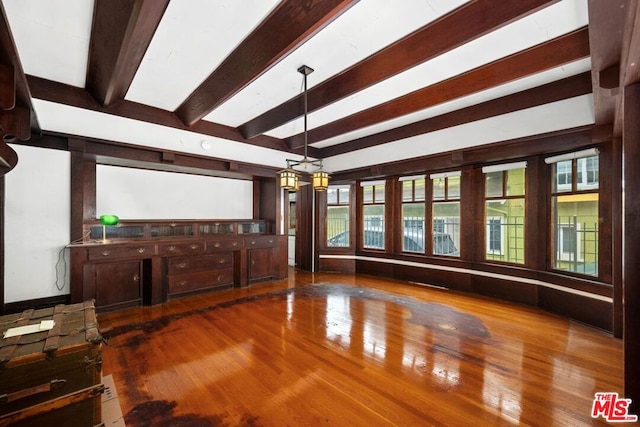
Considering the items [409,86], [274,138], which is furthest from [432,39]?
[274,138]

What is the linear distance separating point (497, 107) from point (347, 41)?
2.60m

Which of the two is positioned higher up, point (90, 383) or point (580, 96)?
point (580, 96)

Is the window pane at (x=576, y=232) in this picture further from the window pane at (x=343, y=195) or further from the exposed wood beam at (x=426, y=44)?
the window pane at (x=343, y=195)

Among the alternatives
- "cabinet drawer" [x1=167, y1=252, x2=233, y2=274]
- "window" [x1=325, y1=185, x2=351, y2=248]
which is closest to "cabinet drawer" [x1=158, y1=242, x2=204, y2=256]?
"cabinet drawer" [x1=167, y1=252, x2=233, y2=274]

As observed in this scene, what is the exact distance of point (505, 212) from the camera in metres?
4.53

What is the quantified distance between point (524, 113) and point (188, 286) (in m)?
5.67

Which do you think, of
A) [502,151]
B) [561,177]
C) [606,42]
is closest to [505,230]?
[561,177]

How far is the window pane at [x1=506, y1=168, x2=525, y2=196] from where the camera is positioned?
434 cm

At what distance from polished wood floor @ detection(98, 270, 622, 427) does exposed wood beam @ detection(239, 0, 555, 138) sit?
2717 millimetres

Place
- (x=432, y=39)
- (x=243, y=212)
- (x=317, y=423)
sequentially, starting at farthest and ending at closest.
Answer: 1. (x=243, y=212)
2. (x=432, y=39)
3. (x=317, y=423)

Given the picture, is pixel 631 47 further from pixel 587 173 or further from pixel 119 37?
pixel 119 37

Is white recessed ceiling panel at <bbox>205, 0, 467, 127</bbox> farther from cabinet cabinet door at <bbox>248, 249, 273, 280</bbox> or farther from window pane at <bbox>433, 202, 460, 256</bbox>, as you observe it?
window pane at <bbox>433, 202, 460, 256</bbox>

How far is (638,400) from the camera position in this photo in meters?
1.86

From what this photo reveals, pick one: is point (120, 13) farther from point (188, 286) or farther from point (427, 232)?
point (427, 232)
